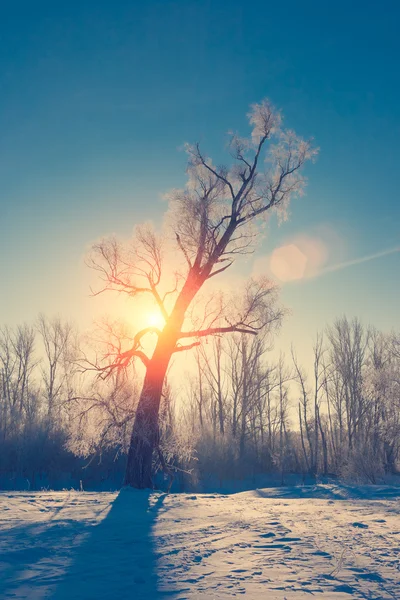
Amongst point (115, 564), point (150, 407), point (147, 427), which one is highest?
point (150, 407)

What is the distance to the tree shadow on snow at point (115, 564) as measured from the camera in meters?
3.01

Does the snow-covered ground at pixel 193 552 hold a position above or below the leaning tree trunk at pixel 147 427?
below

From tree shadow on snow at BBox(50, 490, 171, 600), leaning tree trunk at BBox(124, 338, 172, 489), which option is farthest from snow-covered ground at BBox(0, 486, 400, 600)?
leaning tree trunk at BBox(124, 338, 172, 489)

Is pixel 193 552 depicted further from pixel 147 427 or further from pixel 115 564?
pixel 147 427

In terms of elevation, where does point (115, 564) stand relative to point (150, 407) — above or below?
below

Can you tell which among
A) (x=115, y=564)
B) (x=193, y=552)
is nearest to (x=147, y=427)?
(x=193, y=552)

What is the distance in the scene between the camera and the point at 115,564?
374cm

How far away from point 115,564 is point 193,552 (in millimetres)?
786

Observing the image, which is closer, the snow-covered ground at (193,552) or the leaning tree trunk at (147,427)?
the snow-covered ground at (193,552)

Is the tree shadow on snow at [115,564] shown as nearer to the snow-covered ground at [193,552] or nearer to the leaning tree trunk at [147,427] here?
A: the snow-covered ground at [193,552]

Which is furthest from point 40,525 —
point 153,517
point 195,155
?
point 195,155

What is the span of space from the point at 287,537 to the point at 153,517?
2147mm

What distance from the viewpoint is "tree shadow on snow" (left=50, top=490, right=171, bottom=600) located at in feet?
9.89

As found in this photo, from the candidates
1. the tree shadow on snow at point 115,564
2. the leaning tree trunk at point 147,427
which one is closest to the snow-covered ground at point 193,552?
the tree shadow on snow at point 115,564
